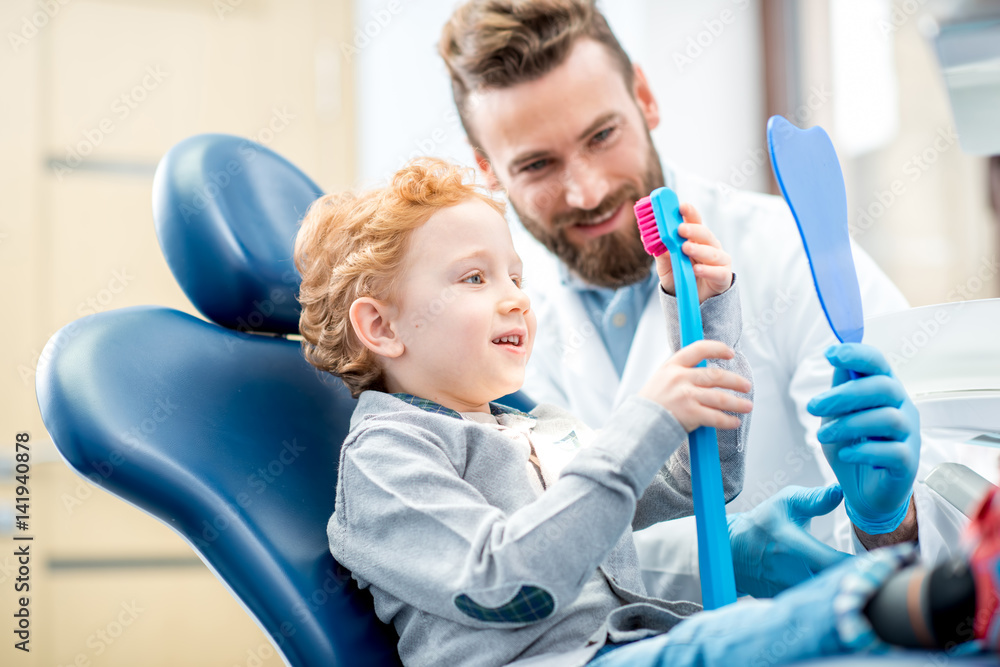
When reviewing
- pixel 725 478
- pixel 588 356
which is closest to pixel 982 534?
pixel 725 478

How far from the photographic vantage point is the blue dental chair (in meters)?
0.76

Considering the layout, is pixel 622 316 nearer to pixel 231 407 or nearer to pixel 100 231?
pixel 231 407

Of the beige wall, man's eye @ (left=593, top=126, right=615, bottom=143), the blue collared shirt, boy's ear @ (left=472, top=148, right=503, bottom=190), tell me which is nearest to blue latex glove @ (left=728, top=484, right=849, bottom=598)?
the blue collared shirt

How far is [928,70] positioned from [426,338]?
1.78 meters

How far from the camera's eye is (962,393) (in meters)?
0.87

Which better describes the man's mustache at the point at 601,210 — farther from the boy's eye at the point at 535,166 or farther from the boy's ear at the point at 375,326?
the boy's ear at the point at 375,326

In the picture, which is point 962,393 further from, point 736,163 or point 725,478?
point 736,163

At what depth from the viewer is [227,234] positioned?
95 centimetres

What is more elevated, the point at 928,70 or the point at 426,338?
the point at 928,70

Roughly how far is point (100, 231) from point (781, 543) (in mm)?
1831

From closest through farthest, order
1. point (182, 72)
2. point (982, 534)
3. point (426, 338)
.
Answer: point (982, 534) → point (426, 338) → point (182, 72)

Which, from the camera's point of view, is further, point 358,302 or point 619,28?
point 619,28

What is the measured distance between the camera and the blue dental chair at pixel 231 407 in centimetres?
76

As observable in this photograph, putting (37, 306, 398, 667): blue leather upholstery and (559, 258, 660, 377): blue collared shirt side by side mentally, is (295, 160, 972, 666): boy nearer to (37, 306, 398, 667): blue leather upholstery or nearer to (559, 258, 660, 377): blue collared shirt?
(37, 306, 398, 667): blue leather upholstery
